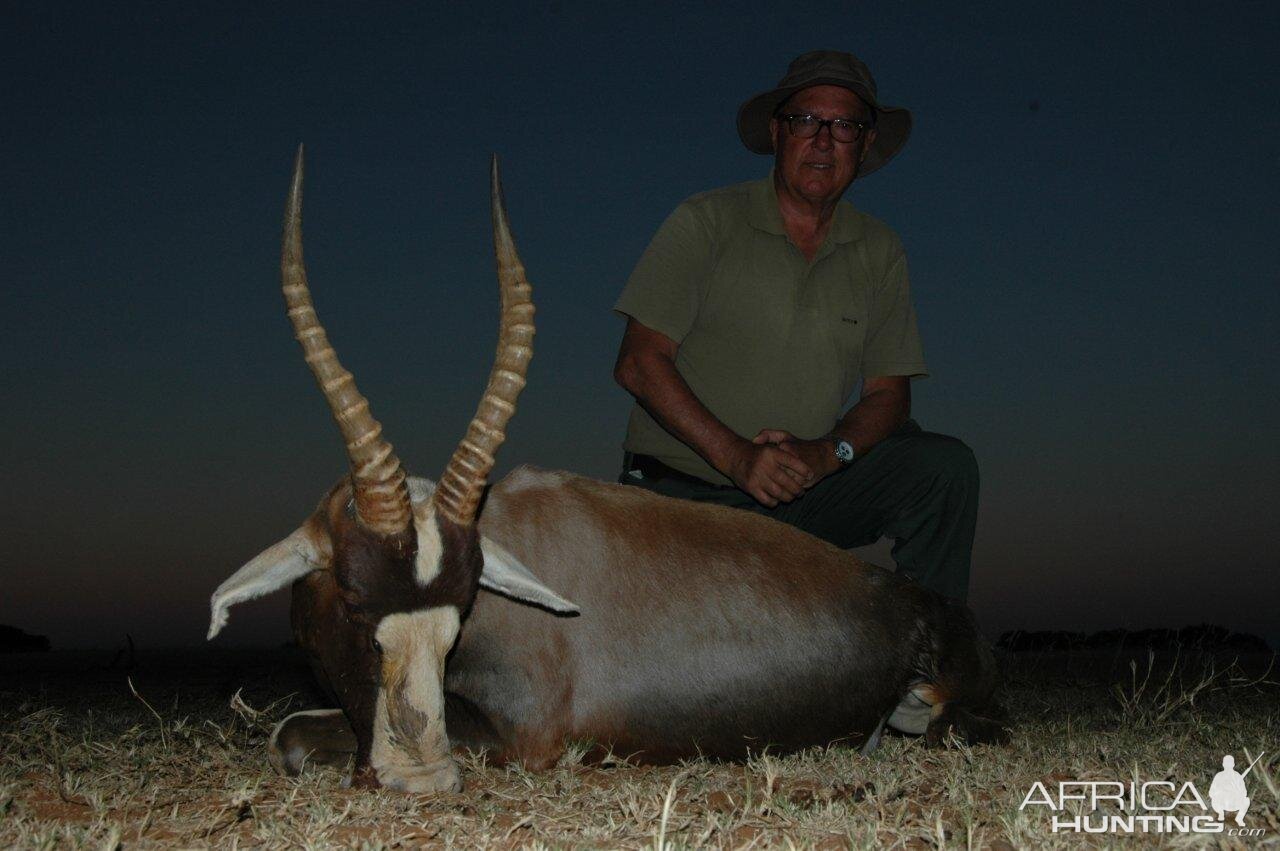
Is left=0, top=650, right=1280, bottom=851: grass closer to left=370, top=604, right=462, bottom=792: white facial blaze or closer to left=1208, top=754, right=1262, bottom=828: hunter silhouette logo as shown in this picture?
left=1208, top=754, right=1262, bottom=828: hunter silhouette logo

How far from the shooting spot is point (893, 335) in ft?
22.6

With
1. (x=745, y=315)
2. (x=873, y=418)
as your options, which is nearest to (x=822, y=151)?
(x=745, y=315)

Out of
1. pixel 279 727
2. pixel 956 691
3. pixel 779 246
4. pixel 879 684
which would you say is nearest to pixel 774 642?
pixel 879 684

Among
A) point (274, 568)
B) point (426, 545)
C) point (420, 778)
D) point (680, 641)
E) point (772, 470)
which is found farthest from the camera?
point (772, 470)

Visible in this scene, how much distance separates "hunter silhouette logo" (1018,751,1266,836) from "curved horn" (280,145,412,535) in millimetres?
2308

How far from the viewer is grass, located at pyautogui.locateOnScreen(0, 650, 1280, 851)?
3051mm

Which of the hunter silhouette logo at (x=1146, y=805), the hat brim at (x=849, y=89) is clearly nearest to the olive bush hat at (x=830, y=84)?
the hat brim at (x=849, y=89)

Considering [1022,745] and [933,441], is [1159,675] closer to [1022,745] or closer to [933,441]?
[933,441]

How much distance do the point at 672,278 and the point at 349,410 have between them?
2788 mm

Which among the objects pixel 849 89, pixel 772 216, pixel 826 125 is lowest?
pixel 772 216

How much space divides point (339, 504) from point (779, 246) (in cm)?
343

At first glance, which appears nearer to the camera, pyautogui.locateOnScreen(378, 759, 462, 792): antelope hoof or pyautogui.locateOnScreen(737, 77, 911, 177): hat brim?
pyautogui.locateOnScreen(378, 759, 462, 792): antelope hoof

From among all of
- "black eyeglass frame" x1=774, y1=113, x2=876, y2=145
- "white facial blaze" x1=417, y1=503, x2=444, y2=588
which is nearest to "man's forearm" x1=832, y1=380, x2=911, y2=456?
"black eyeglass frame" x1=774, y1=113, x2=876, y2=145

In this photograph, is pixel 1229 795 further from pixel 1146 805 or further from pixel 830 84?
pixel 830 84
